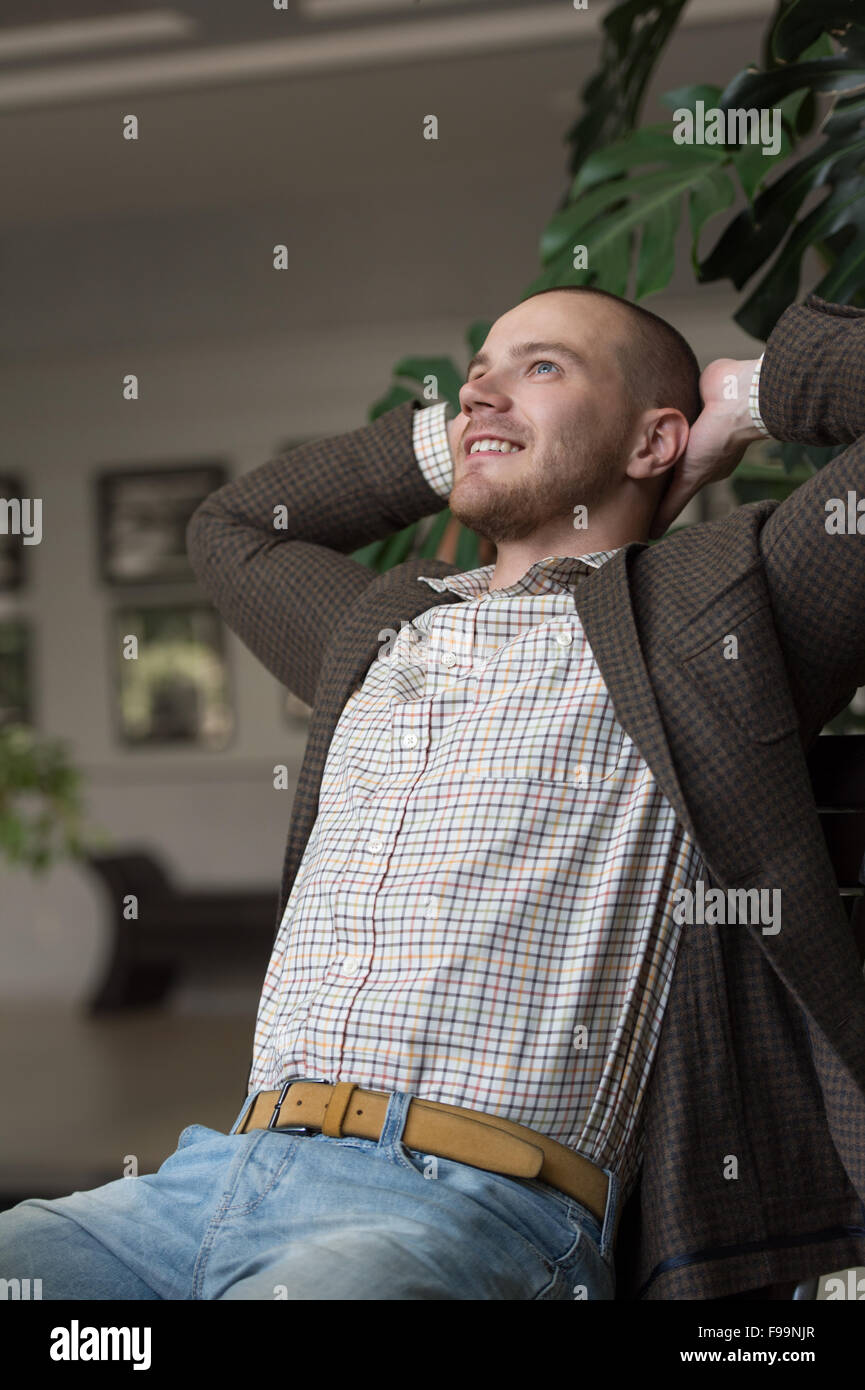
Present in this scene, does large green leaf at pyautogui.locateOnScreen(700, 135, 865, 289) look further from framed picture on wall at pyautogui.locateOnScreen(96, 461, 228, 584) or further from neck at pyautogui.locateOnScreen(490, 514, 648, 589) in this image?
framed picture on wall at pyautogui.locateOnScreen(96, 461, 228, 584)

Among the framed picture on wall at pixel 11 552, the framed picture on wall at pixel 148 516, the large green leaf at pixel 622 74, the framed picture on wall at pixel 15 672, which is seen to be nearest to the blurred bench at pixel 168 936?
the framed picture on wall at pixel 15 672

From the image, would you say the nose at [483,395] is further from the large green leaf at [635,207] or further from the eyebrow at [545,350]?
the large green leaf at [635,207]

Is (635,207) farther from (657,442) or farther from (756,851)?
(756,851)

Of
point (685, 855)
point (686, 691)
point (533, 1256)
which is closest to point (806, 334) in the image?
point (686, 691)

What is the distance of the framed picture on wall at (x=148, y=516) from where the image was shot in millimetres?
6824

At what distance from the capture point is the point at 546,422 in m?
1.32

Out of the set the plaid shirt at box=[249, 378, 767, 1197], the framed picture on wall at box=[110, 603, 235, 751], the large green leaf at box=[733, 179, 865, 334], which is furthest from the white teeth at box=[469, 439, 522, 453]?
the framed picture on wall at box=[110, 603, 235, 751]

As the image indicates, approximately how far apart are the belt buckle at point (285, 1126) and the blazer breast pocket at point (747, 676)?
17.6 inches

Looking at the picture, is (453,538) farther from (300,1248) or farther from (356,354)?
(356,354)

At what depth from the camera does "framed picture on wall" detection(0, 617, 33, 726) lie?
706 cm

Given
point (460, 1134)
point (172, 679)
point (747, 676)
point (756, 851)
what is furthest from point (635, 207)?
point (172, 679)

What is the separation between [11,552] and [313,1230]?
6535 mm

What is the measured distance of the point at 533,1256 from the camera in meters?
1.00

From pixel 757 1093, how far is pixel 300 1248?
377 millimetres
